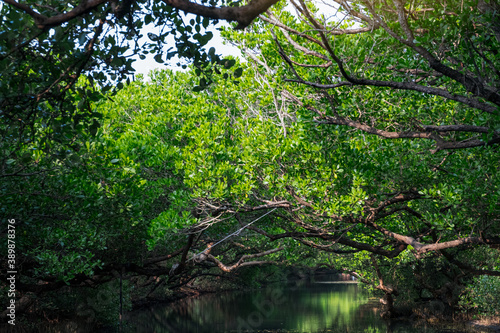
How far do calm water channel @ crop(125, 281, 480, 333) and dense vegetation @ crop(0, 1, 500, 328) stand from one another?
10741 mm

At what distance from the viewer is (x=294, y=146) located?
13719 millimetres

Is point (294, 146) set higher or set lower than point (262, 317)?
higher

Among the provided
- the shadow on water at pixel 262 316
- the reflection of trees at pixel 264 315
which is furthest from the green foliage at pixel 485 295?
the reflection of trees at pixel 264 315

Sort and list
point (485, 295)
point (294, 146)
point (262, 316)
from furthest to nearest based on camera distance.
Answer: point (262, 316) → point (485, 295) → point (294, 146)

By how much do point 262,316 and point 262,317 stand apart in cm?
57

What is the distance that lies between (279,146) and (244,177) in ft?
5.42

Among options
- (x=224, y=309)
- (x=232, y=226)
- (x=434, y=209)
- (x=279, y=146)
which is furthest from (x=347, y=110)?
(x=224, y=309)

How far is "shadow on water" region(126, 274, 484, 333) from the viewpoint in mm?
28281

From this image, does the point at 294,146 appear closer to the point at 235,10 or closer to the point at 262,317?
the point at 235,10

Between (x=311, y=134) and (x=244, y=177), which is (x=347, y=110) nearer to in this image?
(x=311, y=134)

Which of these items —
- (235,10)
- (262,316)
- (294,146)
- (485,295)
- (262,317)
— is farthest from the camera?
(262,316)

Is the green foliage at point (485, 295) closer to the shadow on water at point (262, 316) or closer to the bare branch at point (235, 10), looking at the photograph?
the shadow on water at point (262, 316)

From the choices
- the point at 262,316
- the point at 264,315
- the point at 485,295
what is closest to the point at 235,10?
the point at 485,295

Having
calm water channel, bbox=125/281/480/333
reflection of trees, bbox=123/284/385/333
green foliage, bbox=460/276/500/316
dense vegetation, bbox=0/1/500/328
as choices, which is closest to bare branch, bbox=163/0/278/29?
dense vegetation, bbox=0/1/500/328
